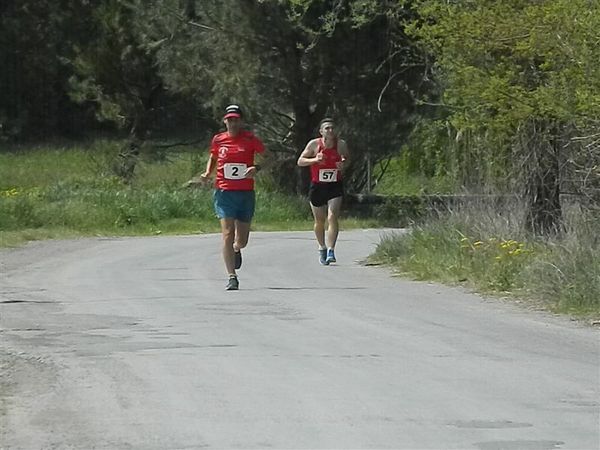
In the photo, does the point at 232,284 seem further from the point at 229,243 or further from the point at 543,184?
the point at 543,184

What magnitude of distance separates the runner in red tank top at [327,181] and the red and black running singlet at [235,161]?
306 cm

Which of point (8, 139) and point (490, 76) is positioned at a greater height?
point (490, 76)

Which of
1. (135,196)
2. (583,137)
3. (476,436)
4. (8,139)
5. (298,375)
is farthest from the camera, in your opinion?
(8,139)

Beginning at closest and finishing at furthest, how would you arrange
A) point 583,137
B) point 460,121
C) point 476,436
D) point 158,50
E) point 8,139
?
point 476,436 → point 583,137 → point 460,121 → point 158,50 → point 8,139

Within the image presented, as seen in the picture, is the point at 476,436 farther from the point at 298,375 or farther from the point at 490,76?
the point at 490,76

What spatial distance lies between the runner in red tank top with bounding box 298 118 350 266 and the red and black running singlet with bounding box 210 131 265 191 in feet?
10.0

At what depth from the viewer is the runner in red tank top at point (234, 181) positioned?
49.8 ft

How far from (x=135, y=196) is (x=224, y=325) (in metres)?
19.8

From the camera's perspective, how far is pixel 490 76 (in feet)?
50.9

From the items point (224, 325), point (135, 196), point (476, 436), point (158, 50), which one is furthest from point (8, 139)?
point (476, 436)

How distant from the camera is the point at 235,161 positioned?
15.2 metres

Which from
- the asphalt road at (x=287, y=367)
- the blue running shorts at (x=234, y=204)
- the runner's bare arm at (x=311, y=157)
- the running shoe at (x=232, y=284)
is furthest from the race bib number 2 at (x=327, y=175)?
the running shoe at (x=232, y=284)

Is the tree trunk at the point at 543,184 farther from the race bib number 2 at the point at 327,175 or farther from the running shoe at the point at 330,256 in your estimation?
the running shoe at the point at 330,256

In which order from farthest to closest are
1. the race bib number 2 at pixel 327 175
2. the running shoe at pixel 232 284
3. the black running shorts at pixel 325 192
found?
the black running shorts at pixel 325 192
the race bib number 2 at pixel 327 175
the running shoe at pixel 232 284
